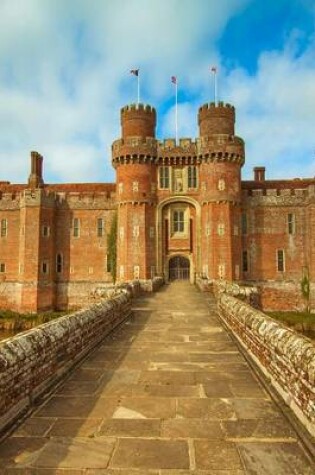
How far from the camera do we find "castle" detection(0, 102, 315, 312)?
35.3 m

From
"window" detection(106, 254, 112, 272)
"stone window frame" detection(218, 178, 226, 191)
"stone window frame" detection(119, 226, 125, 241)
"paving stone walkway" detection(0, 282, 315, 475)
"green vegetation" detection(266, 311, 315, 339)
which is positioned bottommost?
"green vegetation" detection(266, 311, 315, 339)

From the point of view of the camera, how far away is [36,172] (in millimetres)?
43969

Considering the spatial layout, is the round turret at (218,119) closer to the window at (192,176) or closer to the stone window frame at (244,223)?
the window at (192,176)

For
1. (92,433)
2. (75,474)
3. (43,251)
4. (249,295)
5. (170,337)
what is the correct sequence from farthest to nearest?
1. (43,251)
2. (249,295)
3. (170,337)
4. (92,433)
5. (75,474)

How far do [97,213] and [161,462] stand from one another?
3735cm

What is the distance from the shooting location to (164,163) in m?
36.8

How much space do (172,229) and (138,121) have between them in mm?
10787

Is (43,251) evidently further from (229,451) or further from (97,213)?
(229,451)

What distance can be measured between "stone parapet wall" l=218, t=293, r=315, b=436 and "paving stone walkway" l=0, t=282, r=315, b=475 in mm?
274

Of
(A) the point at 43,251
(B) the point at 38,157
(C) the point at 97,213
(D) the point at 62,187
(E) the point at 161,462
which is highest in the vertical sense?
(B) the point at 38,157

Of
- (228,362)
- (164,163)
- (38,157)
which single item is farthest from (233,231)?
(228,362)

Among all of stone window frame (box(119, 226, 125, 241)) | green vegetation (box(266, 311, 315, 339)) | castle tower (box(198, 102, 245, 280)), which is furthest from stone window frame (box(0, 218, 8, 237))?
green vegetation (box(266, 311, 315, 339))

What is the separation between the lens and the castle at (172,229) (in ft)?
116

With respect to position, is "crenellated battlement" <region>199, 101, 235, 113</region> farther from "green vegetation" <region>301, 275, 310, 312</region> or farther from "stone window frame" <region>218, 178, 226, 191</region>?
"green vegetation" <region>301, 275, 310, 312</region>
